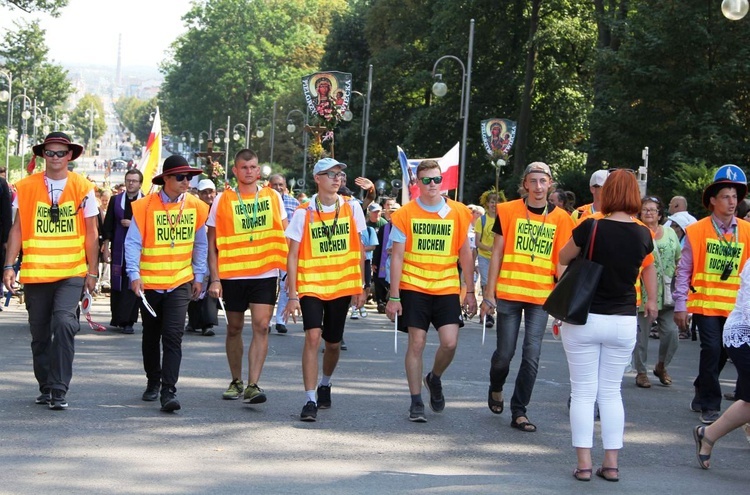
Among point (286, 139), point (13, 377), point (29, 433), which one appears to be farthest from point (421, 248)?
point (286, 139)

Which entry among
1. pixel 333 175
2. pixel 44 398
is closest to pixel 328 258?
pixel 333 175

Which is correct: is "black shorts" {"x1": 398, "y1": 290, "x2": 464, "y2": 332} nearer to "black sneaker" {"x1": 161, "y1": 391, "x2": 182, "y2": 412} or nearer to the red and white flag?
"black sneaker" {"x1": 161, "y1": 391, "x2": 182, "y2": 412}

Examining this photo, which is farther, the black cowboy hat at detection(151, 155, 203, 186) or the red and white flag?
the red and white flag

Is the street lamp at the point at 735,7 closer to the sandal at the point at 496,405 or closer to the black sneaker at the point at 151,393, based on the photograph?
the sandal at the point at 496,405

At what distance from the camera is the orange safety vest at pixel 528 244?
9148mm

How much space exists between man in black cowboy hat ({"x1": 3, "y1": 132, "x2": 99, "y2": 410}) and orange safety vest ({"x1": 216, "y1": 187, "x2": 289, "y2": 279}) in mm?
968

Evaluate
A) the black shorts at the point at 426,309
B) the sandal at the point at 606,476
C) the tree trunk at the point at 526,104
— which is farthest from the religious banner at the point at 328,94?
the sandal at the point at 606,476

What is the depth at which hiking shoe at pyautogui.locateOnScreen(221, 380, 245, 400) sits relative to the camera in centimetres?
969

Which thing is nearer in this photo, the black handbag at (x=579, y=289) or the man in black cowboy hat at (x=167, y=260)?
the black handbag at (x=579, y=289)

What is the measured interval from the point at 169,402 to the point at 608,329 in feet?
10.8

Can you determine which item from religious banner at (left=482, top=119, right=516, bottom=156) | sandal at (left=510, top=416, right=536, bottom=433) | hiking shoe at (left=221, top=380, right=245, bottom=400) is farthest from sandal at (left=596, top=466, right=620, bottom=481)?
religious banner at (left=482, top=119, right=516, bottom=156)

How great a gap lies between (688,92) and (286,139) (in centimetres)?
5870

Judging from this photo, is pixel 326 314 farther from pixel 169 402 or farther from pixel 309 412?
pixel 169 402

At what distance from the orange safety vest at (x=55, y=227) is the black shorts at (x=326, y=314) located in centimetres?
160
